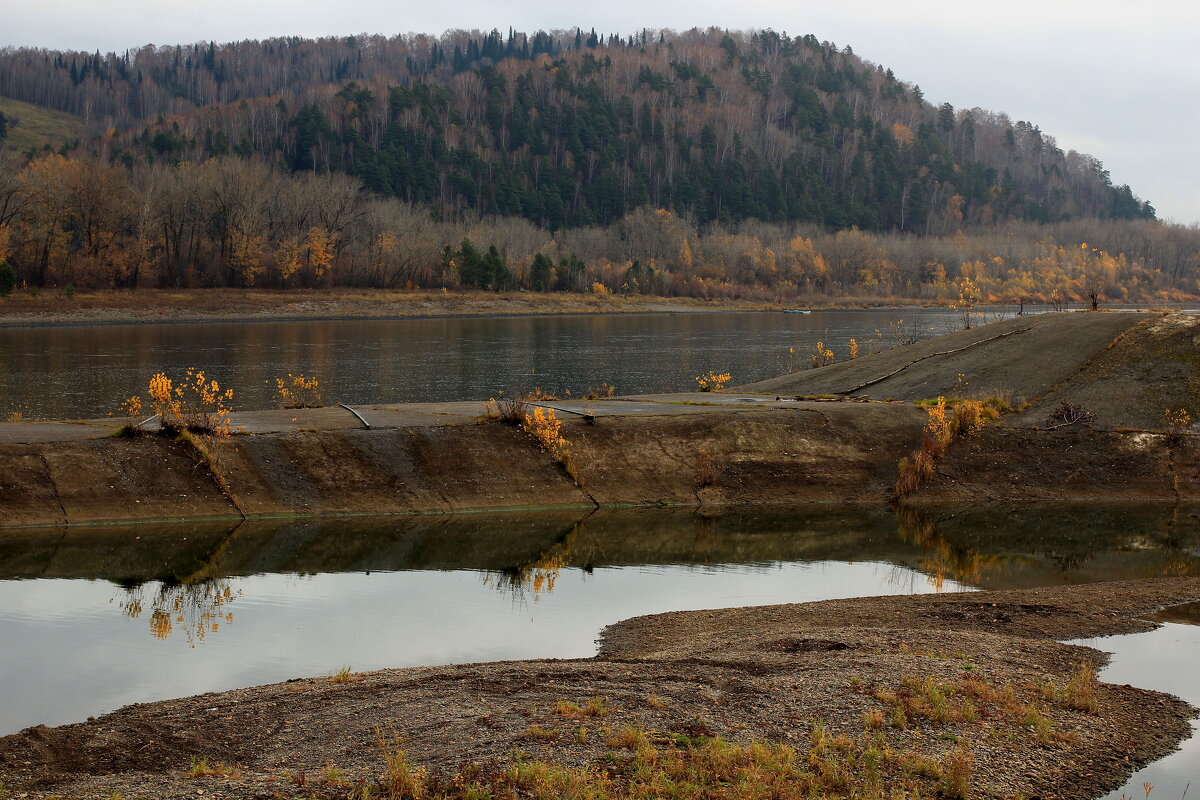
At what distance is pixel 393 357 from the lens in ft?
225

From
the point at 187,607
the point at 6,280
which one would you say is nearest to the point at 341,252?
the point at 6,280

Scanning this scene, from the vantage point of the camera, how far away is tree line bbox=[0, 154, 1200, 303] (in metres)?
115

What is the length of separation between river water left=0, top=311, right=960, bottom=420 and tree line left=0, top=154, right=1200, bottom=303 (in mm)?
15897

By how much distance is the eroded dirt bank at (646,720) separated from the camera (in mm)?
9586

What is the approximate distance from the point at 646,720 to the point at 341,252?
426 feet

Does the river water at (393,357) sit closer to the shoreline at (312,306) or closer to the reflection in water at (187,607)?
the shoreline at (312,306)

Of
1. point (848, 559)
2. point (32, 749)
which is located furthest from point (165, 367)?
point (32, 749)

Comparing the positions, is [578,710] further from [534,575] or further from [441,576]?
[441,576]

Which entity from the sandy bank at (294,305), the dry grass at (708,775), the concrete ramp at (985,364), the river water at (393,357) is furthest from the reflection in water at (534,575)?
the sandy bank at (294,305)

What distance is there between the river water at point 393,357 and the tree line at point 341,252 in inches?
626

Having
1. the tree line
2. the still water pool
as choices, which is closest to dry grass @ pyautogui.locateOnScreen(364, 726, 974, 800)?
the still water pool

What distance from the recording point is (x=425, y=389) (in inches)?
1969

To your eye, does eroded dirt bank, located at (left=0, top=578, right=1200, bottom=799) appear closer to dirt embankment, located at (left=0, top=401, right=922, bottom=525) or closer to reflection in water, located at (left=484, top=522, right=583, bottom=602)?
reflection in water, located at (left=484, top=522, right=583, bottom=602)

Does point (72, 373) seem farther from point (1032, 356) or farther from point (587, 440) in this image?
point (1032, 356)
